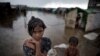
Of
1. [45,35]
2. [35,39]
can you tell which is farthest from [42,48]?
[45,35]

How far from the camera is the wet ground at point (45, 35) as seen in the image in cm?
306

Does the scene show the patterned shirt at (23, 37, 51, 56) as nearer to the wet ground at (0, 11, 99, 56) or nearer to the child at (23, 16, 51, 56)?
the child at (23, 16, 51, 56)

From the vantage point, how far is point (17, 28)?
4223 mm

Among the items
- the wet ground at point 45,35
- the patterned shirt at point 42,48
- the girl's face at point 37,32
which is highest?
the girl's face at point 37,32

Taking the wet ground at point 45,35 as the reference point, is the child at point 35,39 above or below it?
above

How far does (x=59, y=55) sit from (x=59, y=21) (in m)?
2.24

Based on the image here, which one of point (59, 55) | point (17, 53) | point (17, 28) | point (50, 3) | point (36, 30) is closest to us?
point (36, 30)

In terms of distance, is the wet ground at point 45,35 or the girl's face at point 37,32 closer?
the girl's face at point 37,32

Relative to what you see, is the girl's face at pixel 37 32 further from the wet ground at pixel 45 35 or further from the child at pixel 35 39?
the wet ground at pixel 45 35

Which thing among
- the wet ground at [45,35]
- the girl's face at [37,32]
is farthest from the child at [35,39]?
the wet ground at [45,35]

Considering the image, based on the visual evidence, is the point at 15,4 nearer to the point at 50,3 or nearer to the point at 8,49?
the point at 50,3

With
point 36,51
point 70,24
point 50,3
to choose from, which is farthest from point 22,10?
point 36,51

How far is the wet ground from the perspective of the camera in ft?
10.0

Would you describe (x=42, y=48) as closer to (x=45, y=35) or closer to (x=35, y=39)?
(x=35, y=39)
